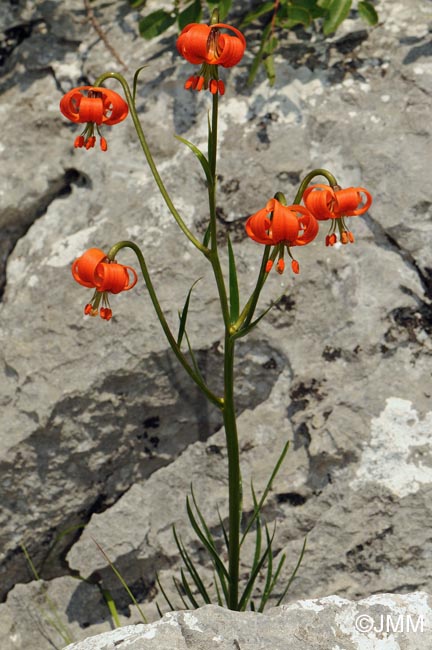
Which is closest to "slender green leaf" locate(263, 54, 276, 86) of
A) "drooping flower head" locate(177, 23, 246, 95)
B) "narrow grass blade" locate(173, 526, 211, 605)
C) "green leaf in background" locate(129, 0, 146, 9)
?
"green leaf in background" locate(129, 0, 146, 9)

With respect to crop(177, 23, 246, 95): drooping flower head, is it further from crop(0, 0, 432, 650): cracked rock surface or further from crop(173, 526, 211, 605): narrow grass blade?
crop(173, 526, 211, 605): narrow grass blade

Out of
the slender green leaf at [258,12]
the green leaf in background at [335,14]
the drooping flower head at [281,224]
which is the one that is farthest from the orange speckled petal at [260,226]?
the slender green leaf at [258,12]

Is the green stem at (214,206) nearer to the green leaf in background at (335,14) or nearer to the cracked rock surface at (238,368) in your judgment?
the cracked rock surface at (238,368)

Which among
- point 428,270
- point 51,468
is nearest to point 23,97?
point 51,468

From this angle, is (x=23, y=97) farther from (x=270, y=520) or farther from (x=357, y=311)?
(x=270, y=520)

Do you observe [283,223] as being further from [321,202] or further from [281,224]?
[321,202]
